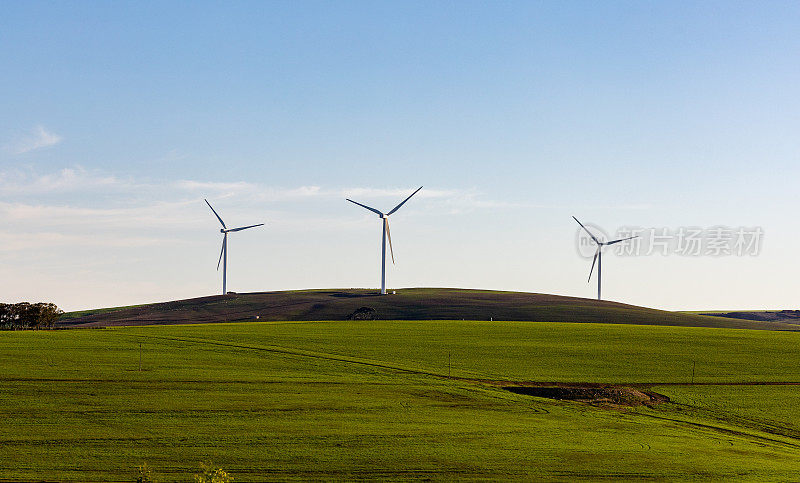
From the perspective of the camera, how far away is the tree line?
292 ft

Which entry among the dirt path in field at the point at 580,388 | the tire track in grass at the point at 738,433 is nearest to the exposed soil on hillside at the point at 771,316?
the dirt path in field at the point at 580,388

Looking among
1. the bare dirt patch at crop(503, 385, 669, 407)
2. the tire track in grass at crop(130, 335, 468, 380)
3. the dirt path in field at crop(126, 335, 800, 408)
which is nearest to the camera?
the bare dirt patch at crop(503, 385, 669, 407)

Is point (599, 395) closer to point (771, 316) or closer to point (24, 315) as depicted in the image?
point (24, 315)

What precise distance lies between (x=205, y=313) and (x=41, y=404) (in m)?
94.7

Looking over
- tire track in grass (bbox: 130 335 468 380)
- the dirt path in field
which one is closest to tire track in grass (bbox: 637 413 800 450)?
the dirt path in field

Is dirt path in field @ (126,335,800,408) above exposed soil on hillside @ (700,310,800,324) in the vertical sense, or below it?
below

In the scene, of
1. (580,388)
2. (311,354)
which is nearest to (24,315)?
(311,354)

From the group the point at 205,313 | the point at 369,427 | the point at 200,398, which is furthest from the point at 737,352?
the point at 205,313

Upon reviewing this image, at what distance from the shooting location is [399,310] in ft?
430

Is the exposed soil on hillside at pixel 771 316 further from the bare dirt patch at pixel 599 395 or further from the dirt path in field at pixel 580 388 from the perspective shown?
the bare dirt patch at pixel 599 395

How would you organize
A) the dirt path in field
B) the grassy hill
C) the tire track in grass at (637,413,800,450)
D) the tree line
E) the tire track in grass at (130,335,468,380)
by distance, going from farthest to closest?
the grassy hill, the tree line, the tire track in grass at (130,335,468,380), the dirt path in field, the tire track in grass at (637,413,800,450)

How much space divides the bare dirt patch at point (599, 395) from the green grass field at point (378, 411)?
1.38 m

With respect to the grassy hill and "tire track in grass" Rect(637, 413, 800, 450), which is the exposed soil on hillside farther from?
"tire track in grass" Rect(637, 413, 800, 450)

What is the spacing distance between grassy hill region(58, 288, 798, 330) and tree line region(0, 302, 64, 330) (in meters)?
27.7
